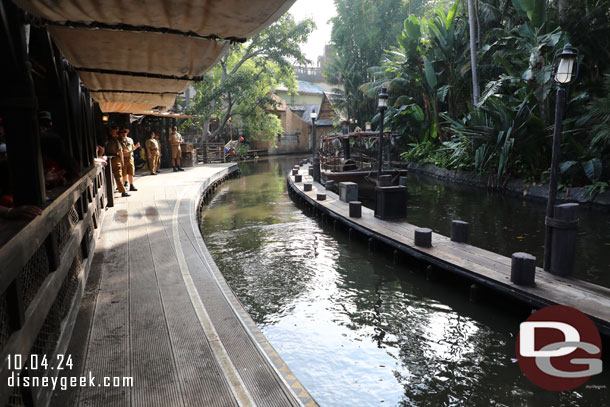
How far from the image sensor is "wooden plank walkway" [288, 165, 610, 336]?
16.9ft

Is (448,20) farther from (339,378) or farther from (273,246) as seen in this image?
(339,378)

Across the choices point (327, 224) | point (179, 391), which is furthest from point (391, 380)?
point (327, 224)

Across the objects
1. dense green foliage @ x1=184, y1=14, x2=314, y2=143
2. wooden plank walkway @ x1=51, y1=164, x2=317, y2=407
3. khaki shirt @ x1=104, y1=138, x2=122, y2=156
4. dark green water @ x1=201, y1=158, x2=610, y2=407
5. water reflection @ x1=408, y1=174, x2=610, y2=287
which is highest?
dense green foliage @ x1=184, y1=14, x2=314, y2=143

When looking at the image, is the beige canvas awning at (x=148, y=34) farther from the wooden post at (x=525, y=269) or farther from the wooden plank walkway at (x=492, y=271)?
the wooden plank walkway at (x=492, y=271)

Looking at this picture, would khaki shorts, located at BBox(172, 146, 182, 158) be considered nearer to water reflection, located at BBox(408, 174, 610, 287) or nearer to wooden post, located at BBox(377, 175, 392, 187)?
water reflection, located at BBox(408, 174, 610, 287)

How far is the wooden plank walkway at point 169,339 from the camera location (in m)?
3.22

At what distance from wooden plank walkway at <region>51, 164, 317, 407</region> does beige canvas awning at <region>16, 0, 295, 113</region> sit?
8.06ft

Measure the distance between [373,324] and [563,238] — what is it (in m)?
2.79

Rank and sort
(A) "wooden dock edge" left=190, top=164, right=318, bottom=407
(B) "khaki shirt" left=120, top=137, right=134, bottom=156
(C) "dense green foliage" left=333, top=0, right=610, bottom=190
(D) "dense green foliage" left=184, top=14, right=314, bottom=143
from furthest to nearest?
(D) "dense green foliage" left=184, top=14, right=314, bottom=143 → (C) "dense green foliage" left=333, top=0, right=610, bottom=190 → (B) "khaki shirt" left=120, top=137, right=134, bottom=156 → (A) "wooden dock edge" left=190, top=164, right=318, bottom=407

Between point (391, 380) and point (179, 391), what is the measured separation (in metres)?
2.37

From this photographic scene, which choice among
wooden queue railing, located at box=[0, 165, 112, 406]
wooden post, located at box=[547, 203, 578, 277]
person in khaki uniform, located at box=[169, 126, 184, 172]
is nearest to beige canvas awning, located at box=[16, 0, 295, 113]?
wooden queue railing, located at box=[0, 165, 112, 406]

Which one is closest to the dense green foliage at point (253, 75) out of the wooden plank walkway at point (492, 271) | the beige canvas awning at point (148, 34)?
the wooden plank walkway at point (492, 271)

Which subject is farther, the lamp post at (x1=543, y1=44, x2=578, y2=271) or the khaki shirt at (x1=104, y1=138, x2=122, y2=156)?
the khaki shirt at (x1=104, y1=138, x2=122, y2=156)

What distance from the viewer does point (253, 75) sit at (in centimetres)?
2862
